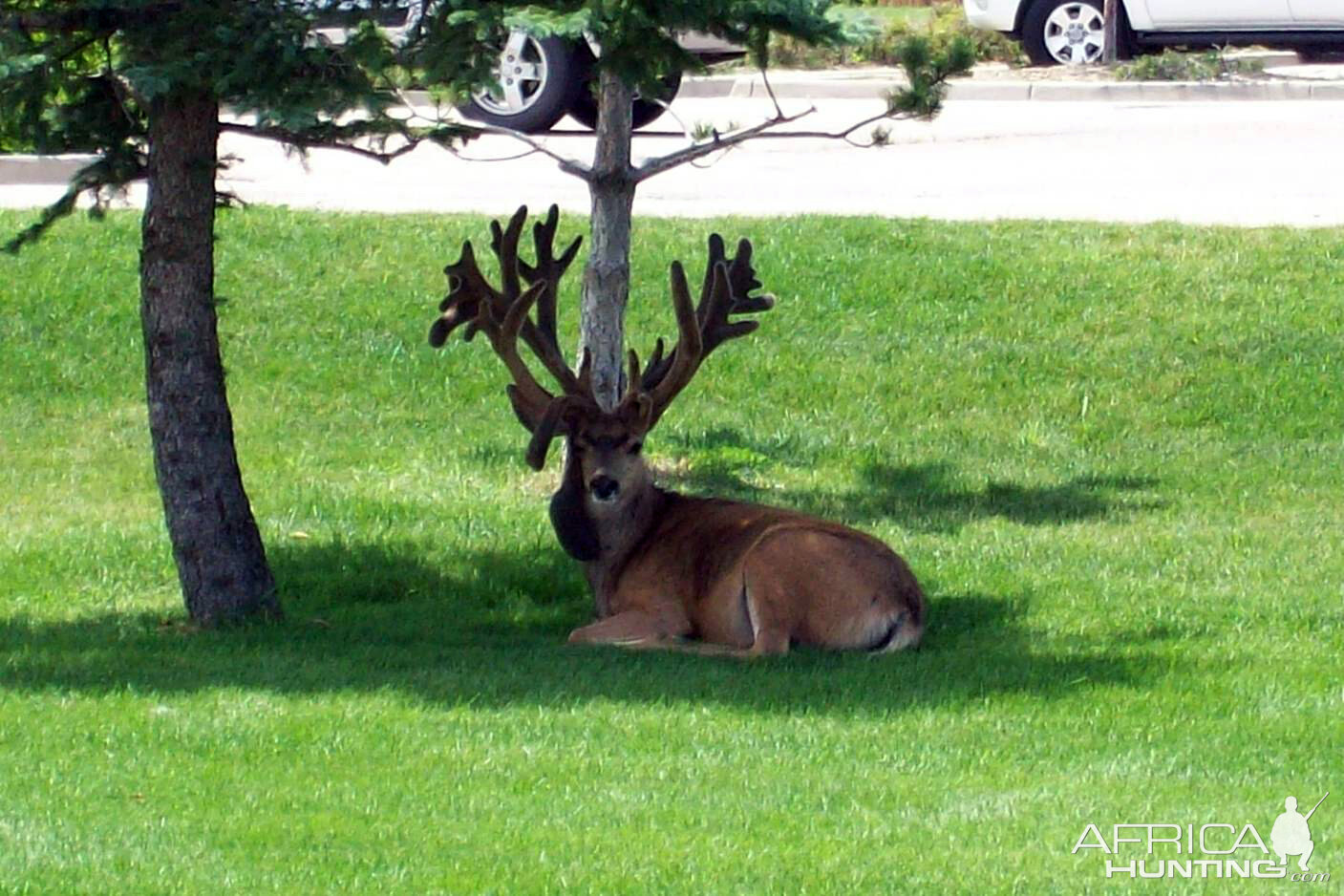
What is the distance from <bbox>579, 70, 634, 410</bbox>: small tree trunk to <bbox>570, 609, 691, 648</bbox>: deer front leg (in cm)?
226

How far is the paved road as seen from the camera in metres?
17.0

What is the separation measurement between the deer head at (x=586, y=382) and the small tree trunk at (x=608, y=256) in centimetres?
136

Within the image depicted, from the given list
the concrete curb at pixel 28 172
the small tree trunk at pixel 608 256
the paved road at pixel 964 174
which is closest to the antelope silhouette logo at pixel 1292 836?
the small tree trunk at pixel 608 256

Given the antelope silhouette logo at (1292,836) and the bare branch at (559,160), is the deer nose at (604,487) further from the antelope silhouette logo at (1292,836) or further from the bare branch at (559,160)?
the antelope silhouette logo at (1292,836)

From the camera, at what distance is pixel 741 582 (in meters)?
9.09

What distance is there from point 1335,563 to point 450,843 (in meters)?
5.68

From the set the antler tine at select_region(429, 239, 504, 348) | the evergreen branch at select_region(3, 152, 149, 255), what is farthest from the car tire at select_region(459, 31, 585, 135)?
the evergreen branch at select_region(3, 152, 149, 255)

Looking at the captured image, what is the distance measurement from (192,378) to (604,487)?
1.84 m

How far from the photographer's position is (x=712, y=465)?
12.6 m

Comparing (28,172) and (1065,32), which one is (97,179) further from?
(1065,32)

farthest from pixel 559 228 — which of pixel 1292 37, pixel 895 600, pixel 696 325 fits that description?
pixel 1292 37

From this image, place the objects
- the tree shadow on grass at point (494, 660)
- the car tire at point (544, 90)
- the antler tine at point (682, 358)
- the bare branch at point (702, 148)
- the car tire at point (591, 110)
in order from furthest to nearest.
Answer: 1. the car tire at point (544, 90)
2. the car tire at point (591, 110)
3. the bare branch at point (702, 148)
4. the antler tine at point (682, 358)
5. the tree shadow on grass at point (494, 660)
